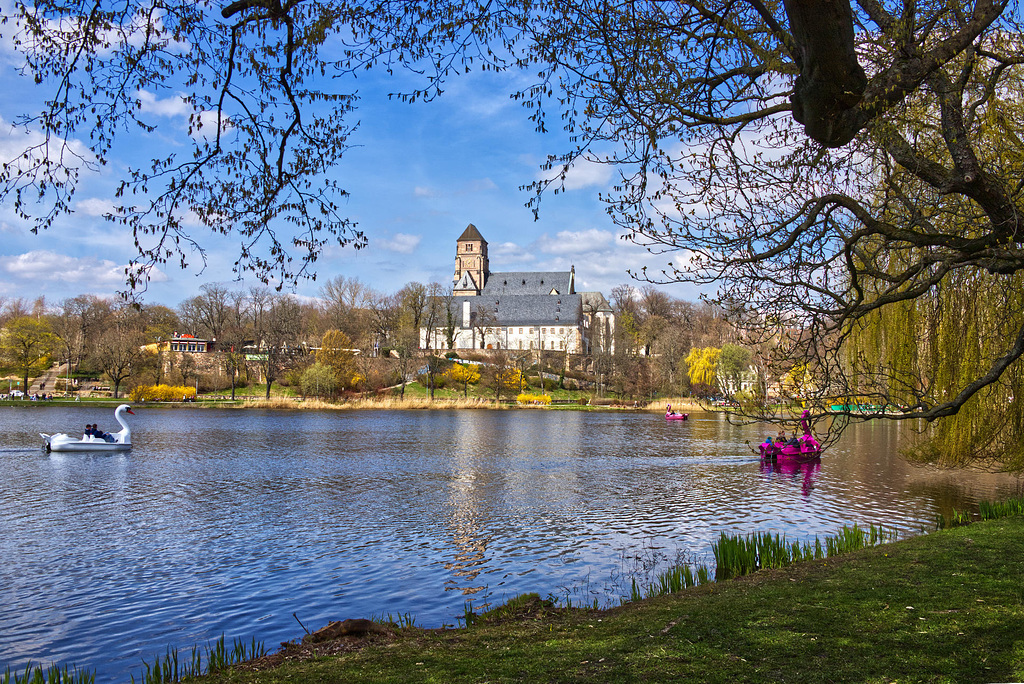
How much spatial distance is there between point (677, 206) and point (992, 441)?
39.4ft

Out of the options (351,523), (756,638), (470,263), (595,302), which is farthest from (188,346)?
(756,638)

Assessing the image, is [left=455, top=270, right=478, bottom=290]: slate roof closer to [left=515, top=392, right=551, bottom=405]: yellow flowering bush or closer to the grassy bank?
[left=515, top=392, right=551, bottom=405]: yellow flowering bush

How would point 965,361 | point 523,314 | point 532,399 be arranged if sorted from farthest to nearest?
point 523,314 < point 532,399 < point 965,361

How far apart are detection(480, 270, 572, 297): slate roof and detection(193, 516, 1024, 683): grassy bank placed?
11737 cm

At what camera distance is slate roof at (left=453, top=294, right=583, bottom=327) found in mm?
111688

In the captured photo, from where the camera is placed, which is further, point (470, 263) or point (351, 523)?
point (470, 263)

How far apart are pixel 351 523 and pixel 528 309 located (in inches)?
3925

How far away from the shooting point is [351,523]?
613 inches

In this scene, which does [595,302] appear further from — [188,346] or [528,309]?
[188,346]

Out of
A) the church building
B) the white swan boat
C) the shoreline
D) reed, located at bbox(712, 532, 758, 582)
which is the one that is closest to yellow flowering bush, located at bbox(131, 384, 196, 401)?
the shoreline

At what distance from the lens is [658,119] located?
24.6 ft

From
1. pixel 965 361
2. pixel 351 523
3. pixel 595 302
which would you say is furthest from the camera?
pixel 595 302

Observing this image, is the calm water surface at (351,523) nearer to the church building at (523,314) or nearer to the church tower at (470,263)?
the church building at (523,314)

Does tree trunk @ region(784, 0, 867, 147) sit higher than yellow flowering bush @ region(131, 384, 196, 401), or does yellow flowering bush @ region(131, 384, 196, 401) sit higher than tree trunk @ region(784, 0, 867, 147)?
tree trunk @ region(784, 0, 867, 147)
